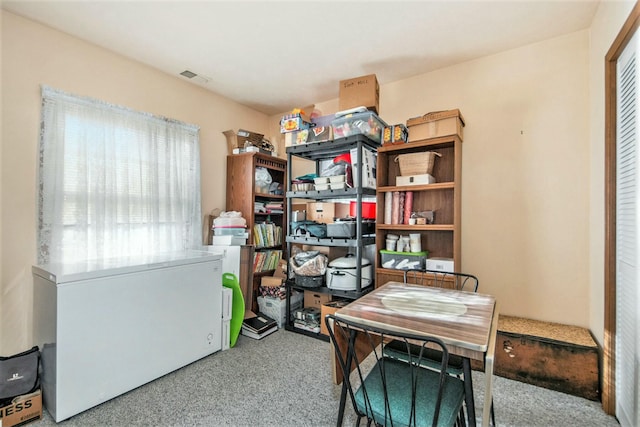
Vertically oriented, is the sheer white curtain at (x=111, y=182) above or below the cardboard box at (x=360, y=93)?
below

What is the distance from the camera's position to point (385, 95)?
3.14m

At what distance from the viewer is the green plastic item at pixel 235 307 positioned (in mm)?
2604

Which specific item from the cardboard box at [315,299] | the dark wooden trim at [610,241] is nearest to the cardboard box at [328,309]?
the cardboard box at [315,299]

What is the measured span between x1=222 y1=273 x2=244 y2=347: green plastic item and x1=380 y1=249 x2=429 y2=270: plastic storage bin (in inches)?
54.6

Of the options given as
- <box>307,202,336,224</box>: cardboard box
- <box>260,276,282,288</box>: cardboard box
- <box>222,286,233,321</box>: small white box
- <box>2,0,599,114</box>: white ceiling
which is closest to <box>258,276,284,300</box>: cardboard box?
<box>260,276,282,288</box>: cardboard box

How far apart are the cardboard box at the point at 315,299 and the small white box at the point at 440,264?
111cm

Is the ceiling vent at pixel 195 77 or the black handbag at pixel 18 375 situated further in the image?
the ceiling vent at pixel 195 77

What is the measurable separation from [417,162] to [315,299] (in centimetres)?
175

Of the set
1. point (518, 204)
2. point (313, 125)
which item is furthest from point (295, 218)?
point (518, 204)

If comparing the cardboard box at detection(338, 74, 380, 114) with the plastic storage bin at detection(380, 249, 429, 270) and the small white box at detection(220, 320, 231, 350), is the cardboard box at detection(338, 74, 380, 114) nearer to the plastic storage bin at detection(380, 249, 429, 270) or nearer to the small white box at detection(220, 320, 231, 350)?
the plastic storage bin at detection(380, 249, 429, 270)

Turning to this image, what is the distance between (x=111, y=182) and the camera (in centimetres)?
245

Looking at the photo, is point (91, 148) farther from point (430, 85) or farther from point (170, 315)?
point (430, 85)

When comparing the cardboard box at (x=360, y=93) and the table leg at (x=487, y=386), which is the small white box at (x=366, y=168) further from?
the table leg at (x=487, y=386)

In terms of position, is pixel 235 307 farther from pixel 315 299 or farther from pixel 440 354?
pixel 440 354
